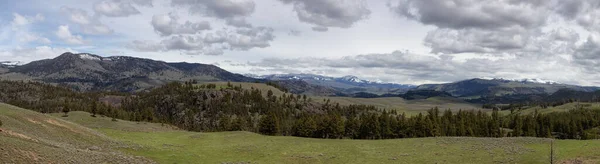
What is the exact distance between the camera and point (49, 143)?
164ft

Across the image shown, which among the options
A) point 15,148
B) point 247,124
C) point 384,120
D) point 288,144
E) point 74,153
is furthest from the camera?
point 247,124

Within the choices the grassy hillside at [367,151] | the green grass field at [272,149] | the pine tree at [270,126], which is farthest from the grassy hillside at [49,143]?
the pine tree at [270,126]

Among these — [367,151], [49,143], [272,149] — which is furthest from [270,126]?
[49,143]

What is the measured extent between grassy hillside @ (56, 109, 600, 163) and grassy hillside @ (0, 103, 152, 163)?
5.94 meters

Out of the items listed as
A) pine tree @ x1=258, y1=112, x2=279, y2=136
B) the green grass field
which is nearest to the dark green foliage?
pine tree @ x1=258, y1=112, x2=279, y2=136

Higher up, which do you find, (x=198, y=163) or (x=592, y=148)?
(x=592, y=148)

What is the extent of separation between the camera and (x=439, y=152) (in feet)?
217

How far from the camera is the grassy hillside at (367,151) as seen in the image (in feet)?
195

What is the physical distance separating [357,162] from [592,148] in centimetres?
3416

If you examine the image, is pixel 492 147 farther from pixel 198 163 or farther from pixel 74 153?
pixel 74 153

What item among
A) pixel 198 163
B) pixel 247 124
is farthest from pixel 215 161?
pixel 247 124

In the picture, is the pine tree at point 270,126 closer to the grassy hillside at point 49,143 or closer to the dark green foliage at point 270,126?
the dark green foliage at point 270,126

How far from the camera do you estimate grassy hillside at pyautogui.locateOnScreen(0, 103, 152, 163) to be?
3997 cm

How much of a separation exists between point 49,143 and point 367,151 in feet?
158
